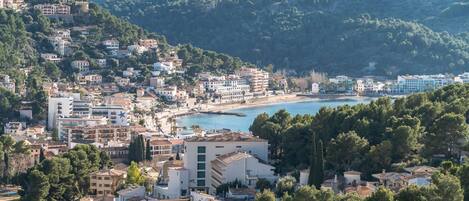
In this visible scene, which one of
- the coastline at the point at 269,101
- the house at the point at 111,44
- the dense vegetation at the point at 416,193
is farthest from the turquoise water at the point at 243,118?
the dense vegetation at the point at 416,193

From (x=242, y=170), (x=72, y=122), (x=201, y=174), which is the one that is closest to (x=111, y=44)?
(x=72, y=122)

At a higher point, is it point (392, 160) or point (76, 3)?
point (76, 3)

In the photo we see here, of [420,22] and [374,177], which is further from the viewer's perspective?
[420,22]

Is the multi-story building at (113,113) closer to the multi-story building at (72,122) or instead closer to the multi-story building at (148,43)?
the multi-story building at (72,122)

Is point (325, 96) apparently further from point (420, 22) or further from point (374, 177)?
Result: point (374, 177)

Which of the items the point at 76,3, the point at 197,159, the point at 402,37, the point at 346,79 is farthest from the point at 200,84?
the point at 197,159

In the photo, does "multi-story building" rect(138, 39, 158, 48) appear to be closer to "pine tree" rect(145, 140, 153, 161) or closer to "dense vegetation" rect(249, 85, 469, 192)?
"pine tree" rect(145, 140, 153, 161)
